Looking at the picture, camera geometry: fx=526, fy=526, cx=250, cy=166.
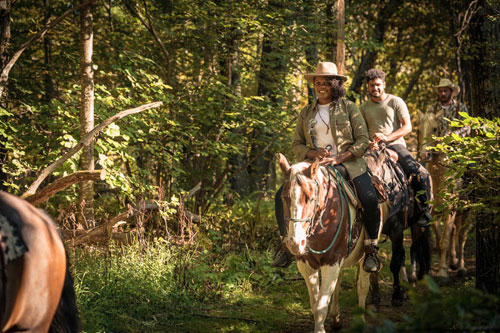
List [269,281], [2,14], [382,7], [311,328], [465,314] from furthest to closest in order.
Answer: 1. [382,7]
2. [269,281]
3. [2,14]
4. [311,328]
5. [465,314]

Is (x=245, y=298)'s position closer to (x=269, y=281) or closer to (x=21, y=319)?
(x=269, y=281)

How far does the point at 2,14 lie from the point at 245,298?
547cm

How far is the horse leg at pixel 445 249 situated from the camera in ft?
30.0

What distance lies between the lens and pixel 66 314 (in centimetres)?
342

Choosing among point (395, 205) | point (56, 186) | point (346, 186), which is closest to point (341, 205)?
point (346, 186)

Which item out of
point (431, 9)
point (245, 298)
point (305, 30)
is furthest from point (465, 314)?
point (431, 9)

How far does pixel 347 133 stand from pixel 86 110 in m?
4.41

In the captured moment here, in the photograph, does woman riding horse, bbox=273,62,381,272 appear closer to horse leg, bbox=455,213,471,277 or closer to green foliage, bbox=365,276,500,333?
green foliage, bbox=365,276,500,333

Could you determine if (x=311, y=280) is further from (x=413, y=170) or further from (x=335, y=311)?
(x=413, y=170)

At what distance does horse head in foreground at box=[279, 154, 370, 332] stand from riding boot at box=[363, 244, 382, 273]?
0.43ft

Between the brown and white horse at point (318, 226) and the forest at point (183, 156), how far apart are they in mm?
978

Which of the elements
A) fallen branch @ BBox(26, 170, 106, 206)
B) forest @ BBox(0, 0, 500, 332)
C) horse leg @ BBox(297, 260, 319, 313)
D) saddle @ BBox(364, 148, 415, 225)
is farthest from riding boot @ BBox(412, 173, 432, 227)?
fallen branch @ BBox(26, 170, 106, 206)

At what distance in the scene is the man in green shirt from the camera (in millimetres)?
7555

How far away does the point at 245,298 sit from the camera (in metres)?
7.91
